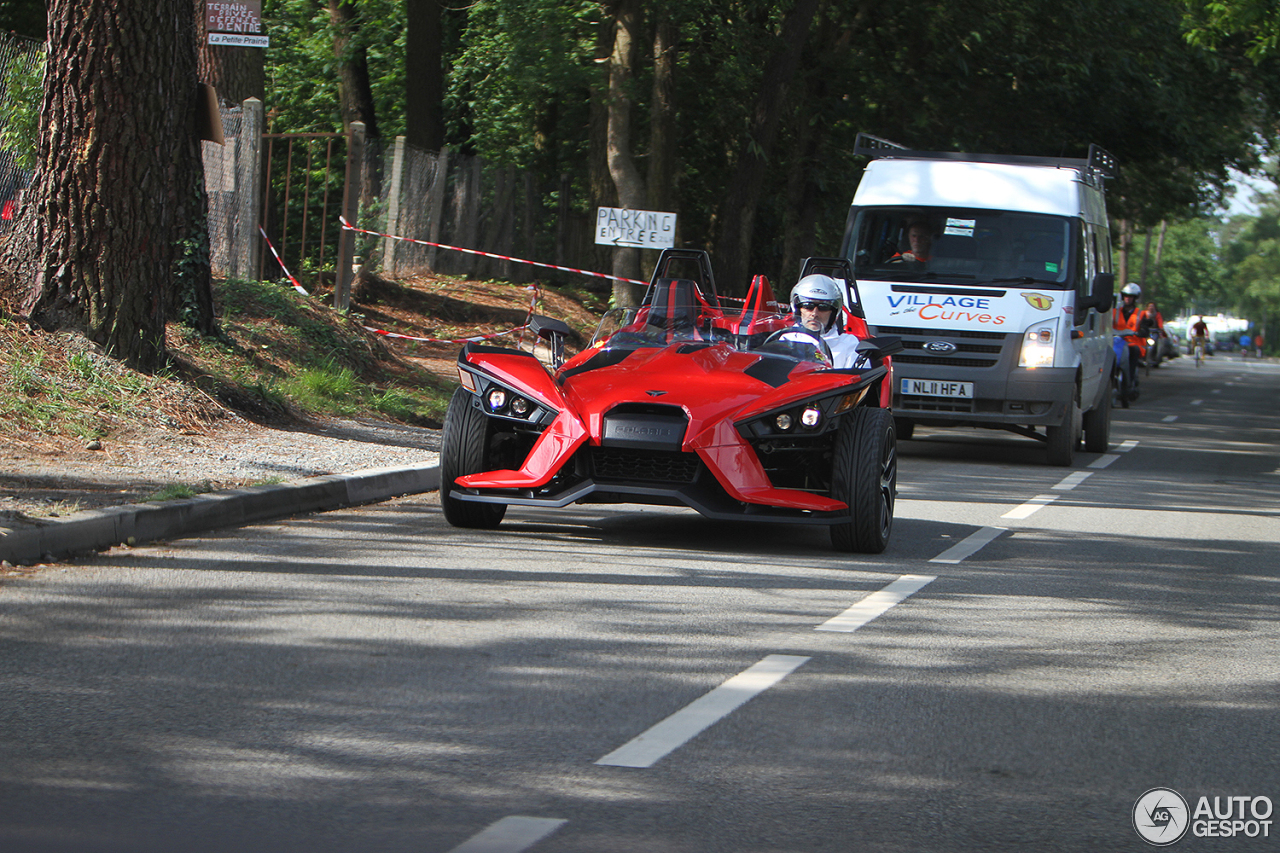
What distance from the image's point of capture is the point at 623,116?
23.4 m

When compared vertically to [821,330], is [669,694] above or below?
below

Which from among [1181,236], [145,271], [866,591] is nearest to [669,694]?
[866,591]

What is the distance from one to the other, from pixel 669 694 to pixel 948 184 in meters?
10.6

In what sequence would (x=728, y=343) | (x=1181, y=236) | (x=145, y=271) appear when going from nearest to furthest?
(x=728, y=343) < (x=145, y=271) < (x=1181, y=236)

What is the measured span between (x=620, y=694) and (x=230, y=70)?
15.7 m

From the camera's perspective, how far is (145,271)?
10781mm

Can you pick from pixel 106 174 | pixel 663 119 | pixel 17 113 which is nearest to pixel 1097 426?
pixel 106 174

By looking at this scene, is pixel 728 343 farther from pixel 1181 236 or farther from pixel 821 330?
pixel 1181 236

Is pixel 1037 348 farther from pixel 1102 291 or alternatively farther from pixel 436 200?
pixel 436 200

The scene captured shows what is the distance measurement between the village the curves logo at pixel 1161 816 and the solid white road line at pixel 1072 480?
8519 millimetres

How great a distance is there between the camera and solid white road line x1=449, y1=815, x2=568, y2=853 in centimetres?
358

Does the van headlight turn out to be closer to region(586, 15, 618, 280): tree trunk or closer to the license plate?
the license plate

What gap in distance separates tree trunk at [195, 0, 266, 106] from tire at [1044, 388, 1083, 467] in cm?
1021

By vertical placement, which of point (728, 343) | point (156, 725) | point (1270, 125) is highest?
point (1270, 125)
